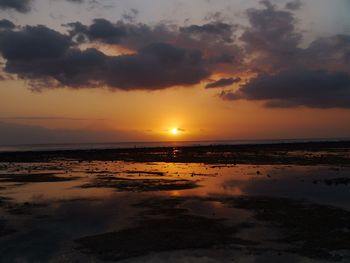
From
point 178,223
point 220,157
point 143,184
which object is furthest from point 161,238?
point 220,157

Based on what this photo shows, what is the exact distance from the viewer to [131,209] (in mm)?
24406

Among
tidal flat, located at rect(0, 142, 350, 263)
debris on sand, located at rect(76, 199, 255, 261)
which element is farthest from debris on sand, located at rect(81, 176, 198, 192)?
debris on sand, located at rect(76, 199, 255, 261)

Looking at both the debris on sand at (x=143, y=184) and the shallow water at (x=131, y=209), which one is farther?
the debris on sand at (x=143, y=184)

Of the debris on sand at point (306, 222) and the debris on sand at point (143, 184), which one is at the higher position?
the debris on sand at point (143, 184)

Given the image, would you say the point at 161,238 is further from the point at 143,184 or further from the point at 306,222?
the point at 143,184

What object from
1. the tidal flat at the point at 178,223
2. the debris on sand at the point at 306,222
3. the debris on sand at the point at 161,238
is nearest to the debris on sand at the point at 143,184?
the tidal flat at the point at 178,223

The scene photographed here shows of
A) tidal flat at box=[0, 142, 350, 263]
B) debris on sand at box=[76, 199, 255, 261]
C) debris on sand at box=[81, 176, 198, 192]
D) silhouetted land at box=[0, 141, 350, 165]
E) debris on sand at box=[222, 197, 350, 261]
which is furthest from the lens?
silhouetted land at box=[0, 141, 350, 165]

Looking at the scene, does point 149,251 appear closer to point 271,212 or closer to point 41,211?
point 271,212

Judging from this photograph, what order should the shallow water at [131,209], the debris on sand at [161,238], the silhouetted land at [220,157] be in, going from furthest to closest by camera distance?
the silhouetted land at [220,157] < the debris on sand at [161,238] < the shallow water at [131,209]

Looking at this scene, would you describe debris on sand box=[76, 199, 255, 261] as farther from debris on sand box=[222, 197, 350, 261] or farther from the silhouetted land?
the silhouetted land

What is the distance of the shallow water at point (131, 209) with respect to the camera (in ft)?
49.0

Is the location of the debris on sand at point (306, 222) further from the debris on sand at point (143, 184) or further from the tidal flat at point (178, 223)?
the debris on sand at point (143, 184)

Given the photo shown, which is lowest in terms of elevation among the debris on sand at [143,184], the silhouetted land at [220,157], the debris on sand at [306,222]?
the debris on sand at [306,222]

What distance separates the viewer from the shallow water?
49.0 feet
